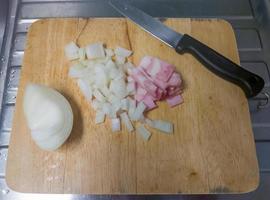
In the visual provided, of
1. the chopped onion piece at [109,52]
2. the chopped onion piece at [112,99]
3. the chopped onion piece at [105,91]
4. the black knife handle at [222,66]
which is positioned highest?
the black knife handle at [222,66]

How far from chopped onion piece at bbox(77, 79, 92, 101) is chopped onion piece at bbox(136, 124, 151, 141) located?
0.49ft

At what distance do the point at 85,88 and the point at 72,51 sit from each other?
0.12m

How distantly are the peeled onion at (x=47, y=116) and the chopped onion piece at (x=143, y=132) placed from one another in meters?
0.17

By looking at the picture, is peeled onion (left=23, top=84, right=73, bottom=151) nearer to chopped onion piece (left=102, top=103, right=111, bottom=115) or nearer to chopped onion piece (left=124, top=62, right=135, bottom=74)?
chopped onion piece (left=102, top=103, right=111, bottom=115)

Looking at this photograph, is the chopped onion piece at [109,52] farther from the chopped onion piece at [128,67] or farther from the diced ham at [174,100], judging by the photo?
the diced ham at [174,100]

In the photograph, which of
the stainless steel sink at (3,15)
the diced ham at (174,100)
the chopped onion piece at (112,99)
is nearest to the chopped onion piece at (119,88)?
the chopped onion piece at (112,99)

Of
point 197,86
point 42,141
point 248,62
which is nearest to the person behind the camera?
point 42,141

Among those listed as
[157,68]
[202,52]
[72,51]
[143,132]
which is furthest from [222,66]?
[72,51]

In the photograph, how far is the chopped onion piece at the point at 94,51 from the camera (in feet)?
3.11

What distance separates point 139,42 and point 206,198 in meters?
0.46

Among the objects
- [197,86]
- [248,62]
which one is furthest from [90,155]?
[248,62]

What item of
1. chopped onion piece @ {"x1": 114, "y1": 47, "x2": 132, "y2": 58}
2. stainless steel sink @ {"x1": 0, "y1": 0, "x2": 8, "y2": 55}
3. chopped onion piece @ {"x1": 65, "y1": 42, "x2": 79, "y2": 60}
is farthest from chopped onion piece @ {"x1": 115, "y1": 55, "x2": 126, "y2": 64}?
stainless steel sink @ {"x1": 0, "y1": 0, "x2": 8, "y2": 55}

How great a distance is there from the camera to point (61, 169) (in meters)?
0.83

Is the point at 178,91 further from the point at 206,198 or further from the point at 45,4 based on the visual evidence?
the point at 45,4
